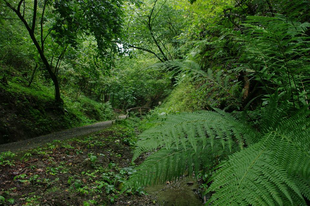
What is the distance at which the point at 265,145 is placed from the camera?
2.72ft

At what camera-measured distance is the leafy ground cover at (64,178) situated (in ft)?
7.30

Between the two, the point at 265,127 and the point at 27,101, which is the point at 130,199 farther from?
the point at 27,101

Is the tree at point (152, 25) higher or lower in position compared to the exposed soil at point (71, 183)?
higher

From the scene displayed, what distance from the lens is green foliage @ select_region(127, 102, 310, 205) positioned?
0.64m

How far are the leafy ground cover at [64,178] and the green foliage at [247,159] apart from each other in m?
1.28

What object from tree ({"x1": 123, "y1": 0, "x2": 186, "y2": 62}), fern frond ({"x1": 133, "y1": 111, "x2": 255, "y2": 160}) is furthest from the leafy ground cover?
tree ({"x1": 123, "y1": 0, "x2": 186, "y2": 62})

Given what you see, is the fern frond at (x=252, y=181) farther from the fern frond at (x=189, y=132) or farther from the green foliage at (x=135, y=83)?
the green foliage at (x=135, y=83)

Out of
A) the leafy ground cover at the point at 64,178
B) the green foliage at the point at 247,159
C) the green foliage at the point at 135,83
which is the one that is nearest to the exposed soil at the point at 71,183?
the leafy ground cover at the point at 64,178

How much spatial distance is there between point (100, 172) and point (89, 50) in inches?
248

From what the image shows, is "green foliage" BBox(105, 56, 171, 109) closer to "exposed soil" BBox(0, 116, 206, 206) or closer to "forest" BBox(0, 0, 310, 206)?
"forest" BBox(0, 0, 310, 206)

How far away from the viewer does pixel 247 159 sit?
75 cm

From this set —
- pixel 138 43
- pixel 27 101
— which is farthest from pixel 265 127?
pixel 138 43

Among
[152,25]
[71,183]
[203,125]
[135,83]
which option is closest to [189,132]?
[203,125]

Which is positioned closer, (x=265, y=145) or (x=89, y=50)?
(x=265, y=145)
